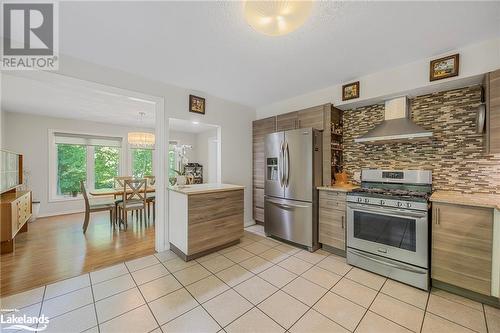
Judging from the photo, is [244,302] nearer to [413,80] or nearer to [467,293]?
[467,293]

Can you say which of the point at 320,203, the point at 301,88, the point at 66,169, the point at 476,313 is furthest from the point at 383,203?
the point at 66,169

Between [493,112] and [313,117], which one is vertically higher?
[313,117]

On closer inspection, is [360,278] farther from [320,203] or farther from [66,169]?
[66,169]

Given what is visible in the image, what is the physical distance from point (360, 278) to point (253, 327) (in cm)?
135

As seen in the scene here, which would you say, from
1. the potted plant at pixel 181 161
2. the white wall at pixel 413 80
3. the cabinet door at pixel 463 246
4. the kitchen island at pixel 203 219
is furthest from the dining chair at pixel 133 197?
the cabinet door at pixel 463 246

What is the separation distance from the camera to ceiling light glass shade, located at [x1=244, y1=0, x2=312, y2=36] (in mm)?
1113

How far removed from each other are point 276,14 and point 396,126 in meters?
2.13

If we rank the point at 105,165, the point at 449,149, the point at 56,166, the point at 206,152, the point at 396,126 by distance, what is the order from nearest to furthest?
1. the point at 449,149
2. the point at 396,126
3. the point at 56,166
4. the point at 105,165
5. the point at 206,152

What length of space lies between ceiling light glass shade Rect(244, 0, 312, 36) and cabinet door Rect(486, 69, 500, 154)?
199 centimetres

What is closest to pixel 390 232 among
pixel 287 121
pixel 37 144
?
pixel 287 121

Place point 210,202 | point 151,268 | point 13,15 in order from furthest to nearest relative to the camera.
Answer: point 210,202, point 151,268, point 13,15

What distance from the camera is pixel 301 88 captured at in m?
3.12

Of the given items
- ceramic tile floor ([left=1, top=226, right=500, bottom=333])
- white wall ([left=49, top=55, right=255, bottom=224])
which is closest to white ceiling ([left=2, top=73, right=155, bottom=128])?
white wall ([left=49, top=55, right=255, bottom=224])

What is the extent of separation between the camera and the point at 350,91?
9.02ft
